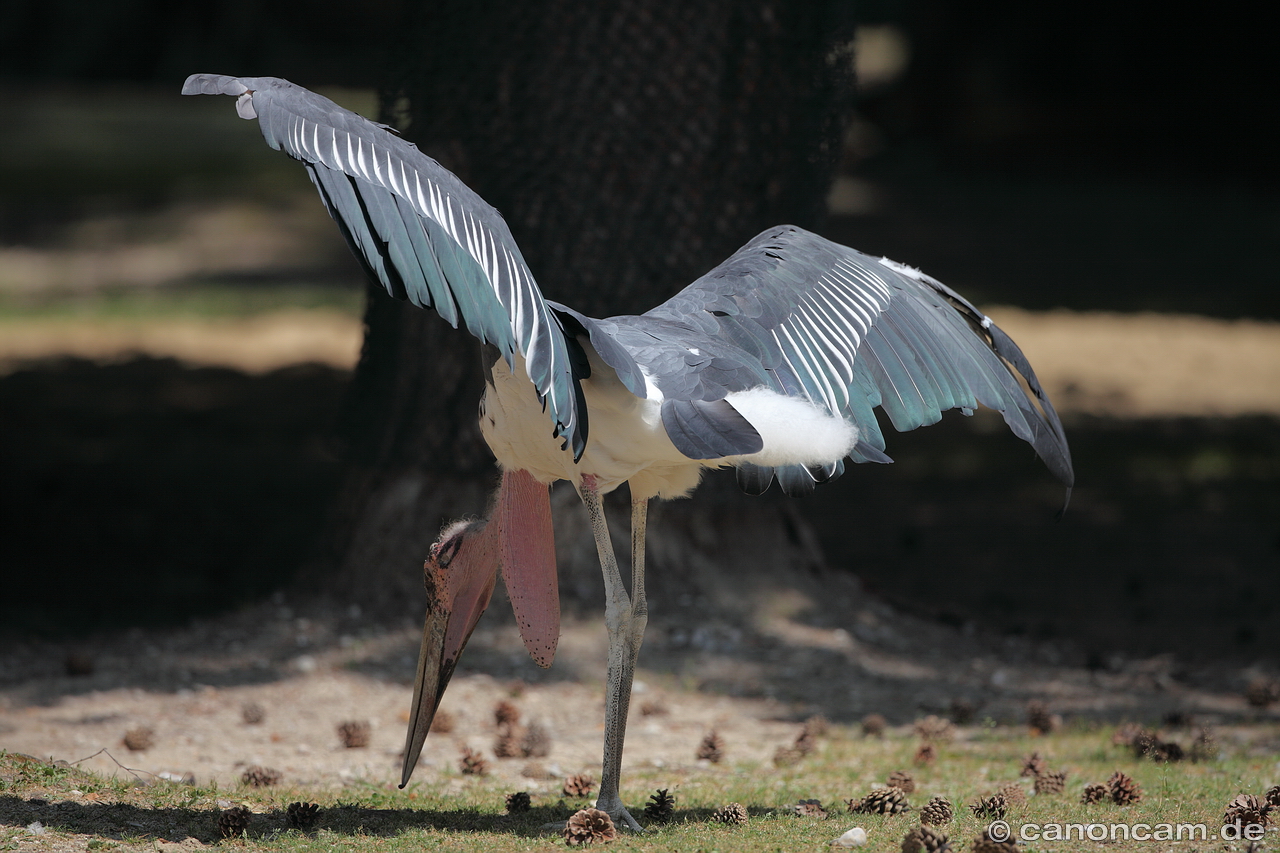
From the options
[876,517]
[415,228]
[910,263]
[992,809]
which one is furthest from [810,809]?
[910,263]

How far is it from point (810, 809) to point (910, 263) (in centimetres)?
1310

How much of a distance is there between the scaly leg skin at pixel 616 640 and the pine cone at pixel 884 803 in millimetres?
591

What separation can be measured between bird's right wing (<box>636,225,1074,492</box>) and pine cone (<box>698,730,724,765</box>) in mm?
1232

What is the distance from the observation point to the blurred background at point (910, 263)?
662cm

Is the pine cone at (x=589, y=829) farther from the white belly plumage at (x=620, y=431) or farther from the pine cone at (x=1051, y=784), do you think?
the pine cone at (x=1051, y=784)

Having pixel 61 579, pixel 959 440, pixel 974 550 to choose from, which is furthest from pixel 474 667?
pixel 959 440

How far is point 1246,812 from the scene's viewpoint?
320 cm

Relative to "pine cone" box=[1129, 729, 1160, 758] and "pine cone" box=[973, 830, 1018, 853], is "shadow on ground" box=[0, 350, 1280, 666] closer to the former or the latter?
"pine cone" box=[1129, 729, 1160, 758]

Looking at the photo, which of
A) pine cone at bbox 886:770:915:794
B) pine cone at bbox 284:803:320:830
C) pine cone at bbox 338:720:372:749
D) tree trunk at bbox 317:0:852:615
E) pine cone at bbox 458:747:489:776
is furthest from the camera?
tree trunk at bbox 317:0:852:615

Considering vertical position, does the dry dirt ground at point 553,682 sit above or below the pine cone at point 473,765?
above

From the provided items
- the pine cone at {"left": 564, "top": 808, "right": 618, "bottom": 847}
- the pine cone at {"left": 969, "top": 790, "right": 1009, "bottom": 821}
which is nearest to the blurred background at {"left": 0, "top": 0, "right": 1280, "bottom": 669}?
the pine cone at {"left": 969, "top": 790, "right": 1009, "bottom": 821}

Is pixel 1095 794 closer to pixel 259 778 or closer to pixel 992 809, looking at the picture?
pixel 992 809

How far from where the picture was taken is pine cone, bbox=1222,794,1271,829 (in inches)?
126

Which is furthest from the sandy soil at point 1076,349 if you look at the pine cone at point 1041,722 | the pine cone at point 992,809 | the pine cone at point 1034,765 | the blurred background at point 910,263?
the pine cone at point 992,809
